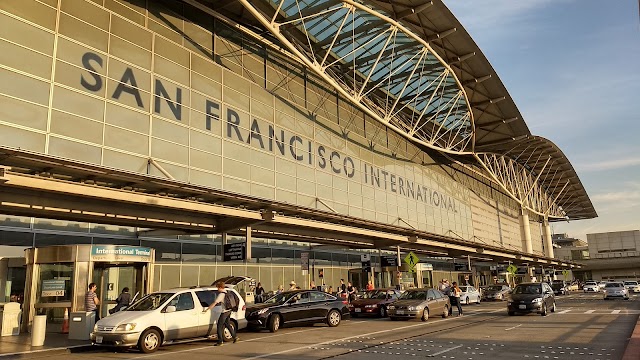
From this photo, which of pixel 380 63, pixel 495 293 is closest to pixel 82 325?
pixel 380 63

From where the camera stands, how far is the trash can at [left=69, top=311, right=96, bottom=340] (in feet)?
53.7

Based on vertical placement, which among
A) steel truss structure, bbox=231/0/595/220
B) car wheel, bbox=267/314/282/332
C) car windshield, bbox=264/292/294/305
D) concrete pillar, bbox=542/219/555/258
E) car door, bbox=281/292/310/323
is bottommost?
car wheel, bbox=267/314/282/332

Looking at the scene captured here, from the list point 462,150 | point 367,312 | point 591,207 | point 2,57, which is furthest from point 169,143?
point 591,207

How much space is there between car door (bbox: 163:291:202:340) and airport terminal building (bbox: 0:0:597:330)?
14.4 feet

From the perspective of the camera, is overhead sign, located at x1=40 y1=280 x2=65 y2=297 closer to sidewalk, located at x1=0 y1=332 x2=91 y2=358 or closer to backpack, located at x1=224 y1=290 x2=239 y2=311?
sidewalk, located at x1=0 y1=332 x2=91 y2=358

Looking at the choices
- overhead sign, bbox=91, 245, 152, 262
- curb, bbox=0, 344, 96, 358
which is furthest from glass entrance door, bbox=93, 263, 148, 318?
curb, bbox=0, 344, 96, 358

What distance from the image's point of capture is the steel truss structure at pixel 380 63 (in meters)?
31.7

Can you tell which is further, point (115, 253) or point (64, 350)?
point (115, 253)

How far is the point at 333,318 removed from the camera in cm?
2034

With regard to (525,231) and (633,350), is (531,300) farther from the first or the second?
(525,231)

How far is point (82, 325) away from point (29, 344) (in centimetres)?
155

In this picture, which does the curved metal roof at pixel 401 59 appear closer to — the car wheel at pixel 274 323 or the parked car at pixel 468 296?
the parked car at pixel 468 296

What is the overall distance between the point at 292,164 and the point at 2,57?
17507mm

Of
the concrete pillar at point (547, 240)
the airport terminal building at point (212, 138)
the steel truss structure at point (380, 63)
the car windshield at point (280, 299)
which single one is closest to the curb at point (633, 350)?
the car windshield at point (280, 299)
